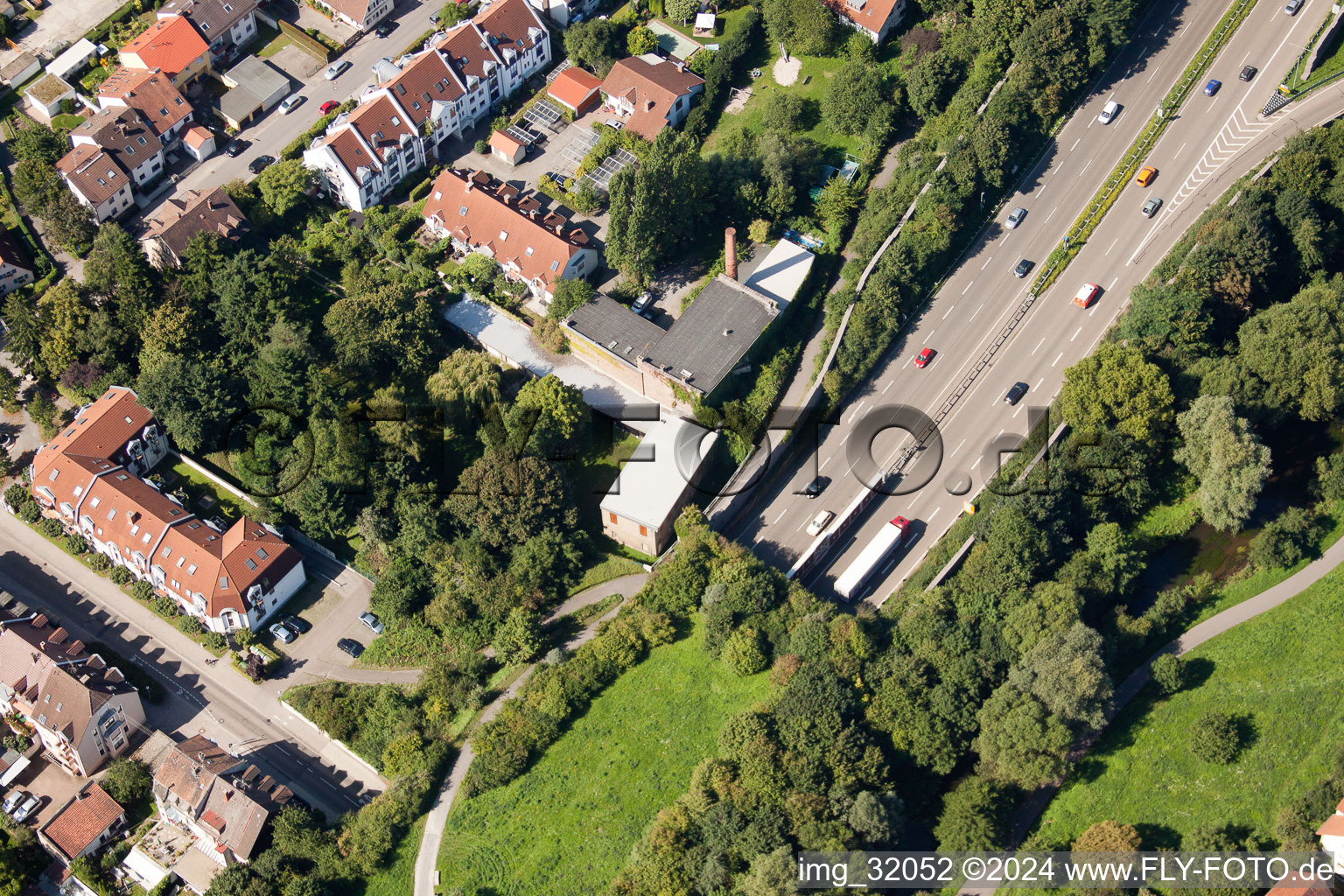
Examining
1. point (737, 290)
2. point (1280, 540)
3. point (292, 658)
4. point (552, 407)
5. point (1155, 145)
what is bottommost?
point (292, 658)

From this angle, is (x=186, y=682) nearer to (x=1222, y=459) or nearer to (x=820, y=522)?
(x=820, y=522)

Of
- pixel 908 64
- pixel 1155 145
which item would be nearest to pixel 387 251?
pixel 908 64

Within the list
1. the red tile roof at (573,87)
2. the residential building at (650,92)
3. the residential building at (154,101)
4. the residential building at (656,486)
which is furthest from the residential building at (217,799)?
the red tile roof at (573,87)

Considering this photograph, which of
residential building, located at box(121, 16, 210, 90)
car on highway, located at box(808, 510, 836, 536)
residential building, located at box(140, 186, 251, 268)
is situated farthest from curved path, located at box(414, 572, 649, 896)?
residential building, located at box(121, 16, 210, 90)

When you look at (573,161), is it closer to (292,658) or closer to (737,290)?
(737,290)

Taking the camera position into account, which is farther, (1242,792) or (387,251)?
(387,251)

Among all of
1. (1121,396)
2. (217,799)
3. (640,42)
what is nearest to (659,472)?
(1121,396)

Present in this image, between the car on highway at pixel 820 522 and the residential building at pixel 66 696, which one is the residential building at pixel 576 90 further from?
the residential building at pixel 66 696
